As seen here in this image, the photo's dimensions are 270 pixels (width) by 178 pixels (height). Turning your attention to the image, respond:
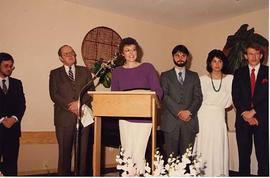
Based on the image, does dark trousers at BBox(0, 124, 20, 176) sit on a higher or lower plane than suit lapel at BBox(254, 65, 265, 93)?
lower

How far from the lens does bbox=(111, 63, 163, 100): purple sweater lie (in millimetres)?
2881

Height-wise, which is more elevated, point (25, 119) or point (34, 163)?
point (25, 119)

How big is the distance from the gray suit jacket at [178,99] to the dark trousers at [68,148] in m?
0.91

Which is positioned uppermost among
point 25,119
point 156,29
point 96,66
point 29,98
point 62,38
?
point 156,29

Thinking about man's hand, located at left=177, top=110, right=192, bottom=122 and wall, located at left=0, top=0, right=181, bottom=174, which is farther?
wall, located at left=0, top=0, right=181, bottom=174

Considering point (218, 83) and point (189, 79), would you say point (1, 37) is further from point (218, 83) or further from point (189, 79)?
point (218, 83)

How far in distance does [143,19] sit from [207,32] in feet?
3.83

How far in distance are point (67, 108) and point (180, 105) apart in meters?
1.25

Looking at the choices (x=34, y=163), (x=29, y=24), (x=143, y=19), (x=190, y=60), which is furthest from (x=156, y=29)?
(x=34, y=163)

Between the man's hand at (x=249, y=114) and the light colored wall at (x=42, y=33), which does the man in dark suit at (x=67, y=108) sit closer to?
the light colored wall at (x=42, y=33)

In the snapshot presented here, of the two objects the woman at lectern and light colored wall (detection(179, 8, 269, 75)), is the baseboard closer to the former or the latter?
the woman at lectern

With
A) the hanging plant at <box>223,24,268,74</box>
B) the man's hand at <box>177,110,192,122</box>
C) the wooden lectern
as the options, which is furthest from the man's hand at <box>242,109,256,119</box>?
the hanging plant at <box>223,24,268,74</box>

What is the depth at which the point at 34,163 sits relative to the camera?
443cm

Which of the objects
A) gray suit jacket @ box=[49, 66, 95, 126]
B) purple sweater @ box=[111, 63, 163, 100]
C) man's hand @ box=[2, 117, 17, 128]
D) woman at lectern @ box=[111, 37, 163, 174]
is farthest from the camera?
gray suit jacket @ box=[49, 66, 95, 126]
